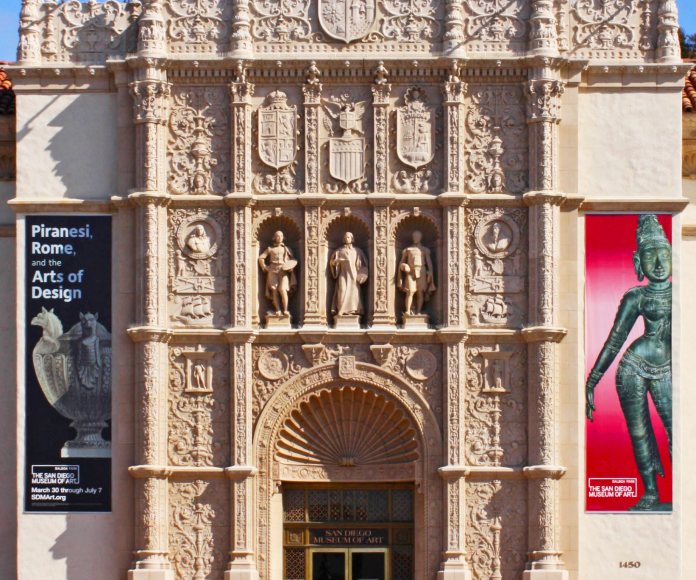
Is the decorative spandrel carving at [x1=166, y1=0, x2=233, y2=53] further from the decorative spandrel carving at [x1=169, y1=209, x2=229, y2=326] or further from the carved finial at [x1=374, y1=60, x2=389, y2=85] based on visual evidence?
the decorative spandrel carving at [x1=169, y1=209, x2=229, y2=326]

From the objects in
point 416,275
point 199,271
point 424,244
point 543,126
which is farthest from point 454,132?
point 199,271

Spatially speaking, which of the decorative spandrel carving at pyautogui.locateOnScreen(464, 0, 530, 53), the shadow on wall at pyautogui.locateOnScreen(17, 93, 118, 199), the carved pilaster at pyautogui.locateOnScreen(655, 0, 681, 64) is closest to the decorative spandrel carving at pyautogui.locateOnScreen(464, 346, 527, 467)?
the decorative spandrel carving at pyautogui.locateOnScreen(464, 0, 530, 53)

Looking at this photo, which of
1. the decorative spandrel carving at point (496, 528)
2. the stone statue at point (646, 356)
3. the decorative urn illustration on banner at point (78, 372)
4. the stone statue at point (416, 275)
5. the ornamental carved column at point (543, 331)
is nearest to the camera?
the ornamental carved column at point (543, 331)

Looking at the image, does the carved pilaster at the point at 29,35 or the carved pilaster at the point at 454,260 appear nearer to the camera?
the carved pilaster at the point at 454,260

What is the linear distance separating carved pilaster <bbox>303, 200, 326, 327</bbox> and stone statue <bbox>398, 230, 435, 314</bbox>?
4.60 ft

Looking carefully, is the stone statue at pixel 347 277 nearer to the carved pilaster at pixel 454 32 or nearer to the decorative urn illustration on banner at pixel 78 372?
the carved pilaster at pixel 454 32

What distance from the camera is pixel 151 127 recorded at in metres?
32.4

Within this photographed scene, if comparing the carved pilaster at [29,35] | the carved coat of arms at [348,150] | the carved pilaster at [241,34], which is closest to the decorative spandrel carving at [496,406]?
the carved coat of arms at [348,150]

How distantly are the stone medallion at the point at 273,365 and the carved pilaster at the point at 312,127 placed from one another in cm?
282

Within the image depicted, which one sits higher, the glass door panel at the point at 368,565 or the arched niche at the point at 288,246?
the arched niche at the point at 288,246

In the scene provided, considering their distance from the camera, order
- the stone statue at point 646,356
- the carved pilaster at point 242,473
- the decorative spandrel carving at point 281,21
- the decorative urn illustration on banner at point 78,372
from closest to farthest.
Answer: the carved pilaster at point 242,473, the stone statue at point 646,356, the decorative urn illustration on banner at point 78,372, the decorative spandrel carving at point 281,21

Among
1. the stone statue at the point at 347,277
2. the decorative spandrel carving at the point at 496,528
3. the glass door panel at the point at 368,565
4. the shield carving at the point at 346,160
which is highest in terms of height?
the shield carving at the point at 346,160

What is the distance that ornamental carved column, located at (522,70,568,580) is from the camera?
31875 millimetres

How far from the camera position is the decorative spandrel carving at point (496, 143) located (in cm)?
3253
